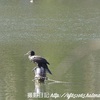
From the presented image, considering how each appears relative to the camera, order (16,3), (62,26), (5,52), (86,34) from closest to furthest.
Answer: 1. (5,52)
2. (86,34)
3. (62,26)
4. (16,3)

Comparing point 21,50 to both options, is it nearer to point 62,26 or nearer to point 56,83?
point 56,83

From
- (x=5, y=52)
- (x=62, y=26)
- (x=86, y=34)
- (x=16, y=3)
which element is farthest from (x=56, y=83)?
(x=16, y=3)

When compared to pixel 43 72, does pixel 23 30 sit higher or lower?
higher

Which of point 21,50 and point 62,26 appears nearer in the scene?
point 21,50

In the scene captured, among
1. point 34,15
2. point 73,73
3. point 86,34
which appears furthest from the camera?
Answer: point 34,15

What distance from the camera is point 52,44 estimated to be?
17359 millimetres

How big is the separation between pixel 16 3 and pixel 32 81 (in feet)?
76.0

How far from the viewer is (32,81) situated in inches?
433

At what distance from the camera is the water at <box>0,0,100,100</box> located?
9914 millimetres

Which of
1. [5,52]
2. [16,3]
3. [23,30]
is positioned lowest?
[5,52]

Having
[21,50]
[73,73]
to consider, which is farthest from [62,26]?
[73,73]

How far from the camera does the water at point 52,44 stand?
9914 mm

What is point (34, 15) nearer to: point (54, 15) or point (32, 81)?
point (54, 15)

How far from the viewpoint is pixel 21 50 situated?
15.9 m
